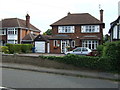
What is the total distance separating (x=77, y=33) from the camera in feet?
99.9

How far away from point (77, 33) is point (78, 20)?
2.95 m

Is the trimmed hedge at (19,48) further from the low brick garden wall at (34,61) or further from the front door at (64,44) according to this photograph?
the low brick garden wall at (34,61)

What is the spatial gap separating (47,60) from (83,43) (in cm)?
1745

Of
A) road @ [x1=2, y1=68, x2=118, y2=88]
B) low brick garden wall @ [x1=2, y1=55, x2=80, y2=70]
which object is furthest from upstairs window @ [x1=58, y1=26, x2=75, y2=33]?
road @ [x1=2, y1=68, x2=118, y2=88]

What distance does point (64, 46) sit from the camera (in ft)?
96.3

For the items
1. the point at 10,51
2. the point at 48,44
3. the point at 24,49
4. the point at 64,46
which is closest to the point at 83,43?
the point at 64,46

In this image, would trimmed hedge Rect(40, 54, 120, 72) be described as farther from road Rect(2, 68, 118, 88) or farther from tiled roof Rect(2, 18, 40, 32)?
tiled roof Rect(2, 18, 40, 32)

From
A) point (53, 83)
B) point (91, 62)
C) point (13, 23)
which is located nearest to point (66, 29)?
point (13, 23)

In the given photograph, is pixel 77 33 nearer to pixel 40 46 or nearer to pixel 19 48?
pixel 40 46

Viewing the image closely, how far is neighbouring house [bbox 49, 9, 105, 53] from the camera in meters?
29.1

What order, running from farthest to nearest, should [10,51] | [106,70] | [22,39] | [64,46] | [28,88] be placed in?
[22,39]
[64,46]
[10,51]
[106,70]
[28,88]

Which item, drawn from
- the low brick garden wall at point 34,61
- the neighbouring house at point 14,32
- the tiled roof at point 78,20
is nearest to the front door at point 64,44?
the tiled roof at point 78,20

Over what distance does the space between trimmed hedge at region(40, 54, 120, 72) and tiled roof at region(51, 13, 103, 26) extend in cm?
1942

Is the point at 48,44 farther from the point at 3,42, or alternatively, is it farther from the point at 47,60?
the point at 47,60
